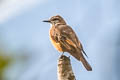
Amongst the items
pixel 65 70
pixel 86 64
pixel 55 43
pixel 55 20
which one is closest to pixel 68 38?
pixel 55 43

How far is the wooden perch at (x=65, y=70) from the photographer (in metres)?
4.64

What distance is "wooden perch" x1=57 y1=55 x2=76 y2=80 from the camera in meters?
4.64

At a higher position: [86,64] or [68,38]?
[68,38]

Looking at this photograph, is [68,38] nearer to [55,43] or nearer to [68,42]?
[68,42]

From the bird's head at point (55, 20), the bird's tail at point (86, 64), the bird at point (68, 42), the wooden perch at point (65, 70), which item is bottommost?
the wooden perch at point (65, 70)

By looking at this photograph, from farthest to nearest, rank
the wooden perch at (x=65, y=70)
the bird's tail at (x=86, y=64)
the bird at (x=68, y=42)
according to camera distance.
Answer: the bird at (x=68, y=42)
the bird's tail at (x=86, y=64)
the wooden perch at (x=65, y=70)

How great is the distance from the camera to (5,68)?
5.64 m

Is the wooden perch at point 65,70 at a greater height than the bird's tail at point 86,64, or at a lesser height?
lesser

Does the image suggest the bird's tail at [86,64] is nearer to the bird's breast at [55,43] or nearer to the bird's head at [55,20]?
the bird's breast at [55,43]

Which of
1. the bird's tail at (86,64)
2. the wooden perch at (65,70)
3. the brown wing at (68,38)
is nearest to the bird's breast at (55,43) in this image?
the brown wing at (68,38)

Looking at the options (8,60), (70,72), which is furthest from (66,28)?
(70,72)

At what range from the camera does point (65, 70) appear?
4.97 meters

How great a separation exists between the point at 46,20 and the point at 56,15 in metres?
0.47

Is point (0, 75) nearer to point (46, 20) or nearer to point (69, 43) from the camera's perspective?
point (69, 43)
